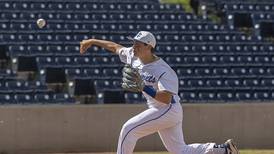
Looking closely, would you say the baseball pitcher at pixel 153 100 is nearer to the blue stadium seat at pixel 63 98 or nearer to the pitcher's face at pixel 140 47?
the pitcher's face at pixel 140 47

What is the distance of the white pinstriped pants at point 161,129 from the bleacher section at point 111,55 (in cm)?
760

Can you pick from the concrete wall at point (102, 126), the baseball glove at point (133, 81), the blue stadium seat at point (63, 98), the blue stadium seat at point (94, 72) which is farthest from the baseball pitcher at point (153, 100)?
the blue stadium seat at point (94, 72)

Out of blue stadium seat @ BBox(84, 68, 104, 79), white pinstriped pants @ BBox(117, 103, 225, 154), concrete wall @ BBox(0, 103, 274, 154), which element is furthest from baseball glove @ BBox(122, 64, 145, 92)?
blue stadium seat @ BBox(84, 68, 104, 79)

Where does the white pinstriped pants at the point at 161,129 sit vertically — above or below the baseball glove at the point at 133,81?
below

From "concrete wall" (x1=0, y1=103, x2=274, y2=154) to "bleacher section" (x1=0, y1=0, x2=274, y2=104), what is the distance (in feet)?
7.09

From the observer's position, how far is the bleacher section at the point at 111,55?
669 inches

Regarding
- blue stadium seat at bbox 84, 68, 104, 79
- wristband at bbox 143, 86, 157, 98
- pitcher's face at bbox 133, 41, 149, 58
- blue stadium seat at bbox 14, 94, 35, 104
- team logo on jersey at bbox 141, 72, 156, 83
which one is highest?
pitcher's face at bbox 133, 41, 149, 58

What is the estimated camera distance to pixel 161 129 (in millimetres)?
8477

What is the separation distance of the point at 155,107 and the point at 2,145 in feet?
17.9

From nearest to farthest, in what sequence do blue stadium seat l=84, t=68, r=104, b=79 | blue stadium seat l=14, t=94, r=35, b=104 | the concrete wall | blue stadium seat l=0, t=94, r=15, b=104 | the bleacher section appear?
1. the concrete wall
2. blue stadium seat l=0, t=94, r=15, b=104
3. blue stadium seat l=14, t=94, r=35, b=104
4. the bleacher section
5. blue stadium seat l=84, t=68, r=104, b=79

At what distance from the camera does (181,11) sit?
21438 mm

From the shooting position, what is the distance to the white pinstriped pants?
27.2ft

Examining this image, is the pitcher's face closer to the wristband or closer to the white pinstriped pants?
the wristband

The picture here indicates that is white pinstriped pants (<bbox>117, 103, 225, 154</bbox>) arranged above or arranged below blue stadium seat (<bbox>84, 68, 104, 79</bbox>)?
above
